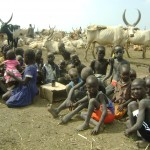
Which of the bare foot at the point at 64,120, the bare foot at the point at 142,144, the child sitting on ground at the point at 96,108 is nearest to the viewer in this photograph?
the bare foot at the point at 142,144

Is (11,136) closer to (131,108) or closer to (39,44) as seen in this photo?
(131,108)

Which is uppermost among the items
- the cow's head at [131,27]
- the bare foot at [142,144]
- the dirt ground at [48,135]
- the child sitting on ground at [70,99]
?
the cow's head at [131,27]

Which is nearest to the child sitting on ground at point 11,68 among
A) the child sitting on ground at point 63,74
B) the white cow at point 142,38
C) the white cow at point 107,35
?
the child sitting on ground at point 63,74

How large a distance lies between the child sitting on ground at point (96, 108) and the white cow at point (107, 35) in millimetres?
8476

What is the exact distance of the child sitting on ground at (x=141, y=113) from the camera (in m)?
3.88

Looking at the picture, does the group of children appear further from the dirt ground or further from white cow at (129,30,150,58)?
white cow at (129,30,150,58)

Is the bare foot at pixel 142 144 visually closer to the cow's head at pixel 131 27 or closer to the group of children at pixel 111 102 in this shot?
the group of children at pixel 111 102

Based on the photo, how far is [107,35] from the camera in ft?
42.4

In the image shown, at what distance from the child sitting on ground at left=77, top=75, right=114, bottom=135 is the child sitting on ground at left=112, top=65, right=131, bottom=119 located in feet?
1.32

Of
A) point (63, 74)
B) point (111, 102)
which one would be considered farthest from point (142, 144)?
point (63, 74)

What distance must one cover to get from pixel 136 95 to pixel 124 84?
1205 millimetres

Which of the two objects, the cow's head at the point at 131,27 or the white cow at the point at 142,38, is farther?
the white cow at the point at 142,38

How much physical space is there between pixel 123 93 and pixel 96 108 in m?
0.88

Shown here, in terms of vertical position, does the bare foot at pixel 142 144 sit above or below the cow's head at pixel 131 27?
below
